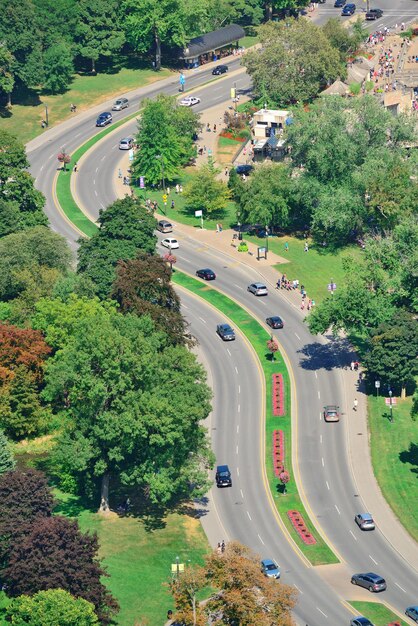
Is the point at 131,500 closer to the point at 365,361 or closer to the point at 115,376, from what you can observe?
the point at 115,376

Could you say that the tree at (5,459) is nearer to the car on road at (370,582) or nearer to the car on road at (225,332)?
the car on road at (370,582)

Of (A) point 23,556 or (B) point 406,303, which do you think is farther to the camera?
(B) point 406,303

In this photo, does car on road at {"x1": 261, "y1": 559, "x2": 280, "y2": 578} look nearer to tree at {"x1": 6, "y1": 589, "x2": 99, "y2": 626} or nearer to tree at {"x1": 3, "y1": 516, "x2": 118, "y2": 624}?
tree at {"x1": 3, "y1": 516, "x2": 118, "y2": 624}

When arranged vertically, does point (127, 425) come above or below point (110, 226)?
below

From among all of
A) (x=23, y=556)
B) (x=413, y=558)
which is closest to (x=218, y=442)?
(x=413, y=558)

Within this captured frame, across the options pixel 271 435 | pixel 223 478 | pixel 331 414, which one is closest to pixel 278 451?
pixel 271 435

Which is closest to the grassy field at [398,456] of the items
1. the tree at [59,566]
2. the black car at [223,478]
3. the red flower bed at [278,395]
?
the red flower bed at [278,395]

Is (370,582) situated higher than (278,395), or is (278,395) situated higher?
(278,395)

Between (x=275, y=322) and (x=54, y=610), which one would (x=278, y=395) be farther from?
(x=54, y=610)
